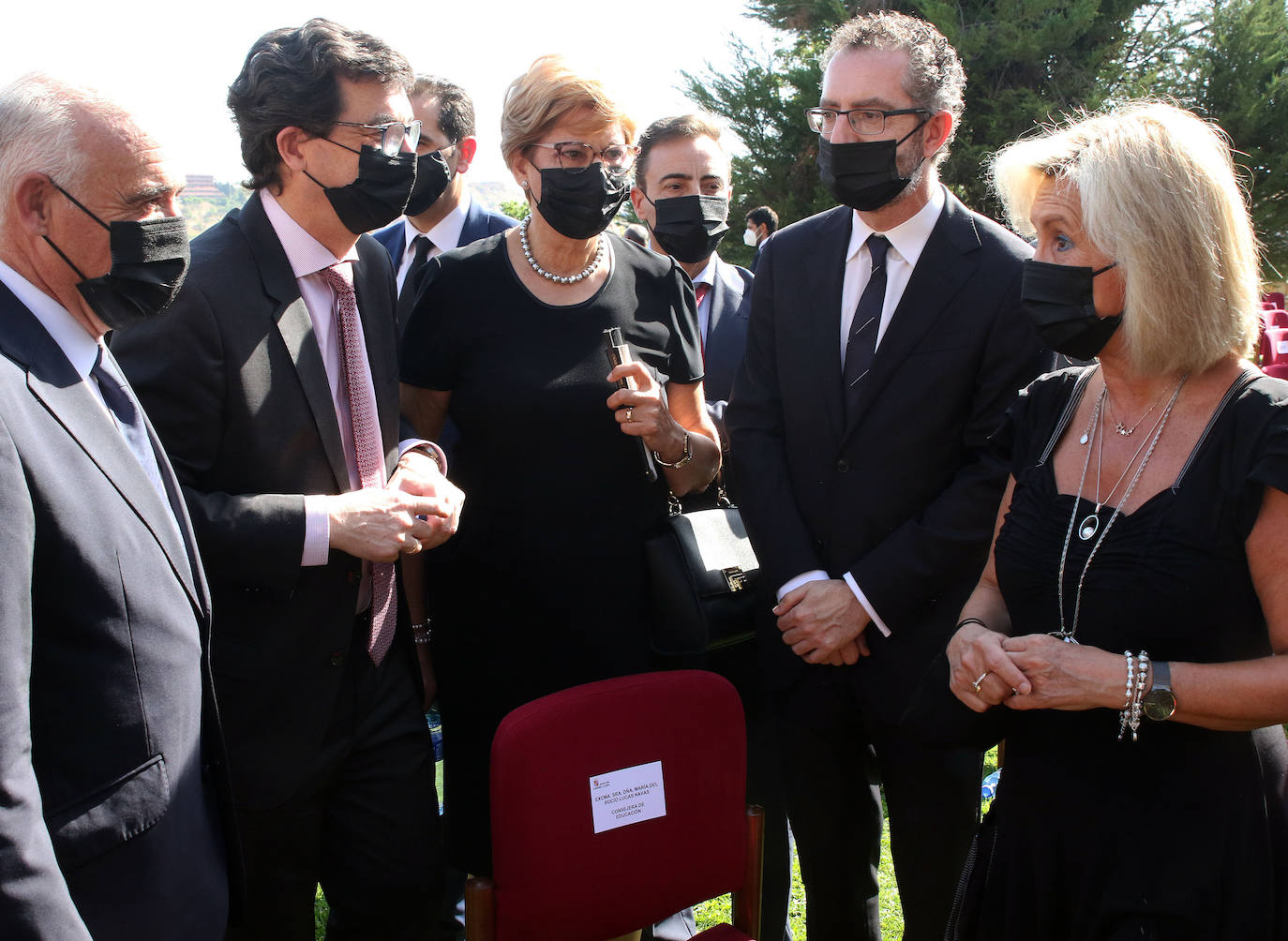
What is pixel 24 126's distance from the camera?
1557mm

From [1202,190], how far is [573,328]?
142 centimetres

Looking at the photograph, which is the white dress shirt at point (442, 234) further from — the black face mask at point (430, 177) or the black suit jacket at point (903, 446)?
the black suit jacket at point (903, 446)

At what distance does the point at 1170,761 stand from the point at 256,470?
183 centimetres

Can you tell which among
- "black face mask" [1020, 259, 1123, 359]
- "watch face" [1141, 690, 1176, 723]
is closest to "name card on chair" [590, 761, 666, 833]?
"watch face" [1141, 690, 1176, 723]

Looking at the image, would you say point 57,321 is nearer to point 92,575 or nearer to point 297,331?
point 92,575

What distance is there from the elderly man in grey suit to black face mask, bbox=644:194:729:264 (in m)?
2.16

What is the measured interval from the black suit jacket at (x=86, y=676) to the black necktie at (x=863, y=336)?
1.57m

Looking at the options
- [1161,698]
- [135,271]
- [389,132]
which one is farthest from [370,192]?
[1161,698]

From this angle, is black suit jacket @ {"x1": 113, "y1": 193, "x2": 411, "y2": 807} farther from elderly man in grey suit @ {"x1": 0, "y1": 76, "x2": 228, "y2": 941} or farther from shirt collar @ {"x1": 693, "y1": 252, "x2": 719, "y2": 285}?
shirt collar @ {"x1": 693, "y1": 252, "x2": 719, "y2": 285}

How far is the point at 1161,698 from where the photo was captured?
5.39 feet

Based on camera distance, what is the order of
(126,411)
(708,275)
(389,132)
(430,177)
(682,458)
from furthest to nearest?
1. (708,275)
2. (430,177)
3. (682,458)
4. (389,132)
5. (126,411)

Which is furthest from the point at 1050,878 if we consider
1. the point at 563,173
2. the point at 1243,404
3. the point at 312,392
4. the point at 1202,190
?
the point at 563,173

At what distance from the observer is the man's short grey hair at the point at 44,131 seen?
1.55 m

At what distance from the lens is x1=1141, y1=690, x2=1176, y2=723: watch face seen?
1636 millimetres
